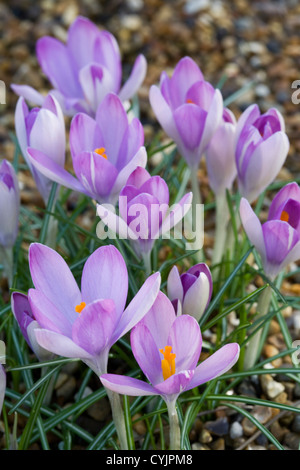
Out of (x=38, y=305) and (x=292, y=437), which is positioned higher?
(x=38, y=305)

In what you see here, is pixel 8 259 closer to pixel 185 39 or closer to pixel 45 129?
pixel 45 129

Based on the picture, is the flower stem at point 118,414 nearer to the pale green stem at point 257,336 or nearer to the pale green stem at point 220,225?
the pale green stem at point 257,336

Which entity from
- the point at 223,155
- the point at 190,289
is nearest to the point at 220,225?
the point at 223,155

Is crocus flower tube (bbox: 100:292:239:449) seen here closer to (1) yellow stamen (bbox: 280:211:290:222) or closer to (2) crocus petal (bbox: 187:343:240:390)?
(2) crocus petal (bbox: 187:343:240:390)

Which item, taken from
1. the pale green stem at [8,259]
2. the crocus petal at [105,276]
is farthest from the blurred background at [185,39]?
the crocus petal at [105,276]
